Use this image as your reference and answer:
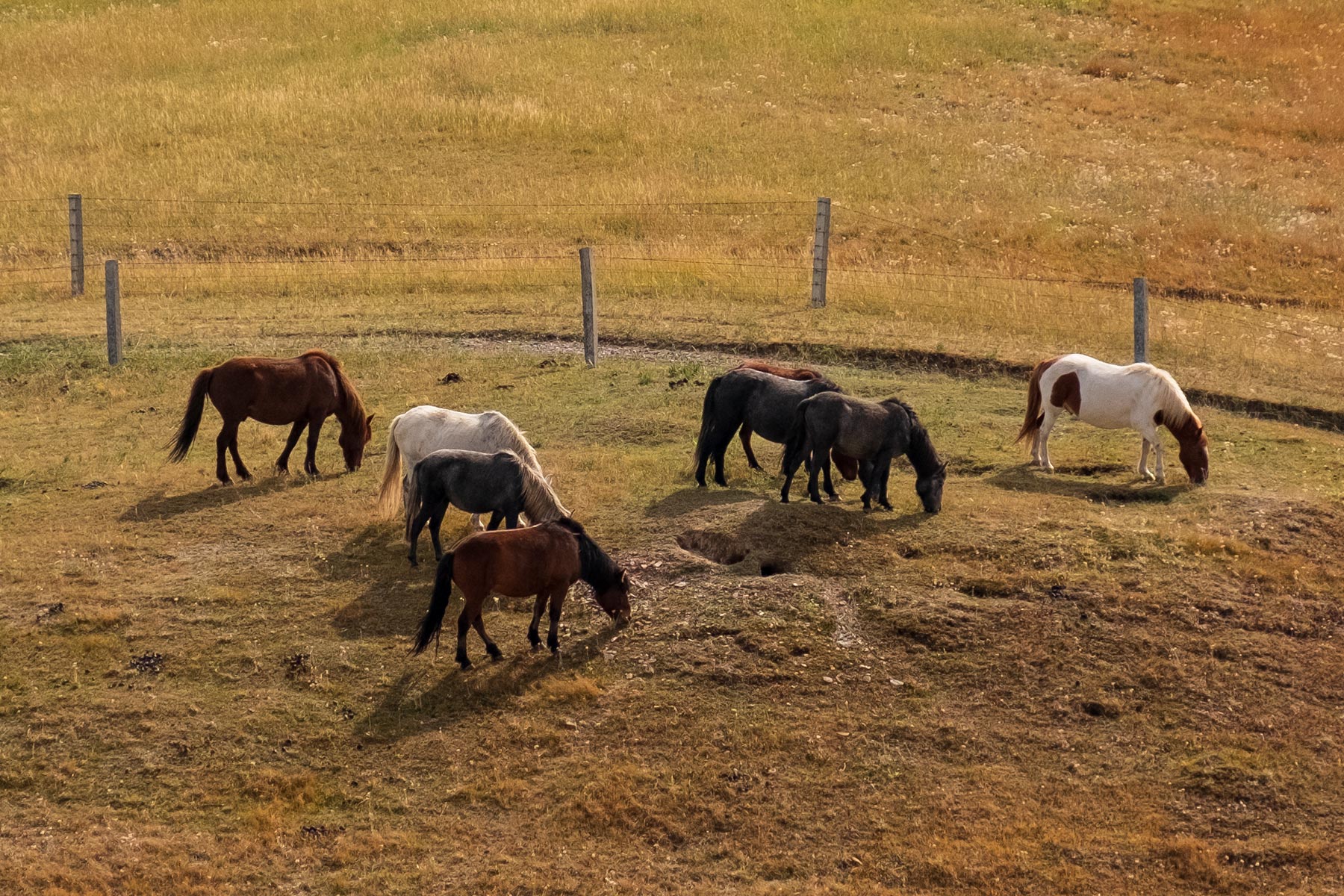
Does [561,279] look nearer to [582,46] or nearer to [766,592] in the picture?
[766,592]

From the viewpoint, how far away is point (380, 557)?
12383mm

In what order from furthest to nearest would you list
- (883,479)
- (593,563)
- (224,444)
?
(224,444), (883,479), (593,563)

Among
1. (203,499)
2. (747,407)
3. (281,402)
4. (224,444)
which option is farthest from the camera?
(281,402)

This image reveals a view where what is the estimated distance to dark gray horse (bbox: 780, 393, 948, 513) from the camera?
511 inches

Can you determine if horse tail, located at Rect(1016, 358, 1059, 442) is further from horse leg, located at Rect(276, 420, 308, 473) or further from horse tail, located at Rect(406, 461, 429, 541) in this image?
horse leg, located at Rect(276, 420, 308, 473)

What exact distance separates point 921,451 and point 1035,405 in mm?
2683

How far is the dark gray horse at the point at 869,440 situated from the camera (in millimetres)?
12984

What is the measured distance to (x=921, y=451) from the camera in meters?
13.1

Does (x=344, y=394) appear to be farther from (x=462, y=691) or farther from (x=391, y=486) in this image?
(x=462, y=691)

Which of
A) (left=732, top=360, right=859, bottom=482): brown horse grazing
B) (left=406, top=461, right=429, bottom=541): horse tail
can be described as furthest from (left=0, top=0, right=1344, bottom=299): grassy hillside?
(left=406, top=461, right=429, bottom=541): horse tail

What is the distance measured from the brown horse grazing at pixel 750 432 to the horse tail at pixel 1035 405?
2272 mm

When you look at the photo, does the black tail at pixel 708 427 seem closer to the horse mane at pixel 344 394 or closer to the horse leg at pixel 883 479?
the horse leg at pixel 883 479

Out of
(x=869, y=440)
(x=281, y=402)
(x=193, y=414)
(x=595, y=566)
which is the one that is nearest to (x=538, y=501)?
(x=595, y=566)

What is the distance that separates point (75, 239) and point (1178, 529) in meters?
19.9
